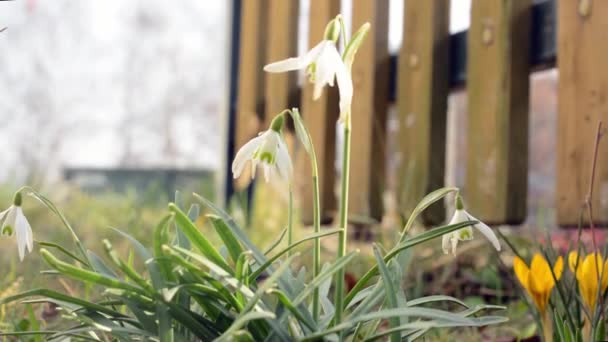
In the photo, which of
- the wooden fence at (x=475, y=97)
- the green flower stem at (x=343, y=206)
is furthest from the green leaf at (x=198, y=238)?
the wooden fence at (x=475, y=97)

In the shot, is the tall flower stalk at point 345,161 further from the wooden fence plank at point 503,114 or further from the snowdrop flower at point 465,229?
the wooden fence plank at point 503,114

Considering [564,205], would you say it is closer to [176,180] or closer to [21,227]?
[21,227]

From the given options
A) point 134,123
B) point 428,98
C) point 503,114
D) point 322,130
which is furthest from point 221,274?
point 134,123

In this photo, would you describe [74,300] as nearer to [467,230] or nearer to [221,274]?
[221,274]

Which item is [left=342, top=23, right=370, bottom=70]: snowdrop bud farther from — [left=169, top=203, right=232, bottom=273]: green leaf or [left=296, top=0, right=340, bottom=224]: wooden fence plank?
[left=296, top=0, right=340, bottom=224]: wooden fence plank

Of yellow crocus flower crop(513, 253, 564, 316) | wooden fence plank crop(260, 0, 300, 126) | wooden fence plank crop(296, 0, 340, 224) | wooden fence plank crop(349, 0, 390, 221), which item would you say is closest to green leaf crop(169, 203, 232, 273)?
yellow crocus flower crop(513, 253, 564, 316)

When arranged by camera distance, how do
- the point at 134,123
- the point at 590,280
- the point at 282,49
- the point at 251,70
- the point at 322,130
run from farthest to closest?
1. the point at 134,123
2. the point at 251,70
3. the point at 282,49
4. the point at 322,130
5. the point at 590,280

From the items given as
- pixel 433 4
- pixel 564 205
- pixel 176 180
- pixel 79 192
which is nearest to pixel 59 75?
pixel 176 180
